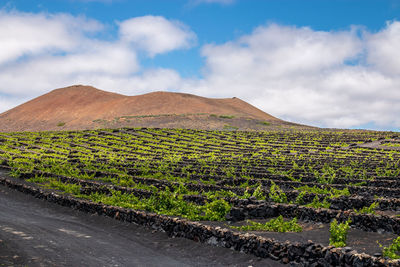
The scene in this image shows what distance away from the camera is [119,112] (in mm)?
119812

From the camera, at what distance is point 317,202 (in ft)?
54.1

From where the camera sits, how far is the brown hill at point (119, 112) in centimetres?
9688

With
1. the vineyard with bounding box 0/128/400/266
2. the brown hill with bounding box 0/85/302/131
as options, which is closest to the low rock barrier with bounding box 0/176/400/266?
the vineyard with bounding box 0/128/400/266

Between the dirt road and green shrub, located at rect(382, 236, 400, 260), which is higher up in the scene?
green shrub, located at rect(382, 236, 400, 260)

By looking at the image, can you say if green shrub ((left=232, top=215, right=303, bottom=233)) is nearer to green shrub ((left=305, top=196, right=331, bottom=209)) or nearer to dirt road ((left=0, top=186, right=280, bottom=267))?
dirt road ((left=0, top=186, right=280, bottom=267))

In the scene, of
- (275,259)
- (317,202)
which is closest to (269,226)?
(275,259)

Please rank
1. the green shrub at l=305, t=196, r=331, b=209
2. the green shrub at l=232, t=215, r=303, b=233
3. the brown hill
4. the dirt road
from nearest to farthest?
the dirt road
the green shrub at l=232, t=215, r=303, b=233
the green shrub at l=305, t=196, r=331, b=209
the brown hill

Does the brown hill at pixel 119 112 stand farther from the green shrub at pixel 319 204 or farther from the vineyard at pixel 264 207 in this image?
the green shrub at pixel 319 204

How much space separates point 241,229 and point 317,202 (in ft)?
15.8

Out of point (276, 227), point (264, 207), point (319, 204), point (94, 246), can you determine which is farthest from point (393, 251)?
point (94, 246)

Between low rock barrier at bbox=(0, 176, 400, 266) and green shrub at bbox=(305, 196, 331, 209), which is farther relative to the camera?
green shrub at bbox=(305, 196, 331, 209)

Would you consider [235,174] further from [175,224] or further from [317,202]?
[175,224]

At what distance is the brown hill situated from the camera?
96875 millimetres

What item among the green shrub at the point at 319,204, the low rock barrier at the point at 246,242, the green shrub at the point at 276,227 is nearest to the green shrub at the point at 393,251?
the low rock barrier at the point at 246,242
